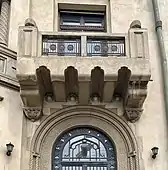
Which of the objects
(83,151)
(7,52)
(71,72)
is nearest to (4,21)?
(7,52)

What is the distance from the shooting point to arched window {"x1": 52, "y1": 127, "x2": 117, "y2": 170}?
11.5 meters

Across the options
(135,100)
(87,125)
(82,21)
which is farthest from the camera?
(82,21)

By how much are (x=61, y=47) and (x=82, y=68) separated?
97cm

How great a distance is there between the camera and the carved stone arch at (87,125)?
11.4m

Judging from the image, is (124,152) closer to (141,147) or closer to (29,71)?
(141,147)

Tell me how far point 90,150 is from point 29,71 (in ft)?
8.78

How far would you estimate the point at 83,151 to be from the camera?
38.6 feet

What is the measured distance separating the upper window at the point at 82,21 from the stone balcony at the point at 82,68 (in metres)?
2.28

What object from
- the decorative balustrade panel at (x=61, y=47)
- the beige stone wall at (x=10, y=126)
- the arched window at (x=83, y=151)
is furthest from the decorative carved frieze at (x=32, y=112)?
the decorative balustrade panel at (x=61, y=47)

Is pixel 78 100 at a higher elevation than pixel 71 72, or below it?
below

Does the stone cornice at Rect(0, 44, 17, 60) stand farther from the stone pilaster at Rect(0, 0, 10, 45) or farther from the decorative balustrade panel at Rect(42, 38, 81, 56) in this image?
the decorative balustrade panel at Rect(42, 38, 81, 56)

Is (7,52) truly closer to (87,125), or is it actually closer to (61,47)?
(61,47)

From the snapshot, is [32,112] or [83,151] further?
[83,151]

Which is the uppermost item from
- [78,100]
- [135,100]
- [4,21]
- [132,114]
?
[4,21]
